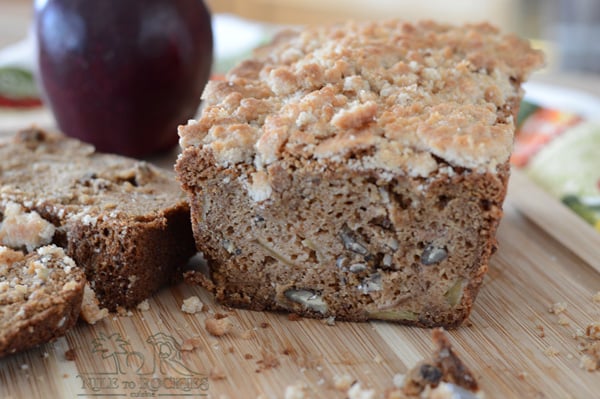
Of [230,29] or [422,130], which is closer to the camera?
[422,130]

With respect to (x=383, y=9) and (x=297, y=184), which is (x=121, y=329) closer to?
(x=297, y=184)

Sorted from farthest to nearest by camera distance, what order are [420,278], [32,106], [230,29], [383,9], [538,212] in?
[383,9] < [230,29] < [32,106] < [538,212] < [420,278]

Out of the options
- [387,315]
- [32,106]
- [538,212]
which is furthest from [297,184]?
[32,106]

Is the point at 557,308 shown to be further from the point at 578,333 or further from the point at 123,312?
the point at 123,312

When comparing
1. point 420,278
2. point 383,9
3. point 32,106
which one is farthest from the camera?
point 383,9

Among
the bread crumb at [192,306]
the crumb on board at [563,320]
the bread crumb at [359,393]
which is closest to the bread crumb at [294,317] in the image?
the bread crumb at [192,306]

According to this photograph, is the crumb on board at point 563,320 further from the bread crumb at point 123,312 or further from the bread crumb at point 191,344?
the bread crumb at point 123,312

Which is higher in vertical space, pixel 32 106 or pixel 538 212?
pixel 538 212
